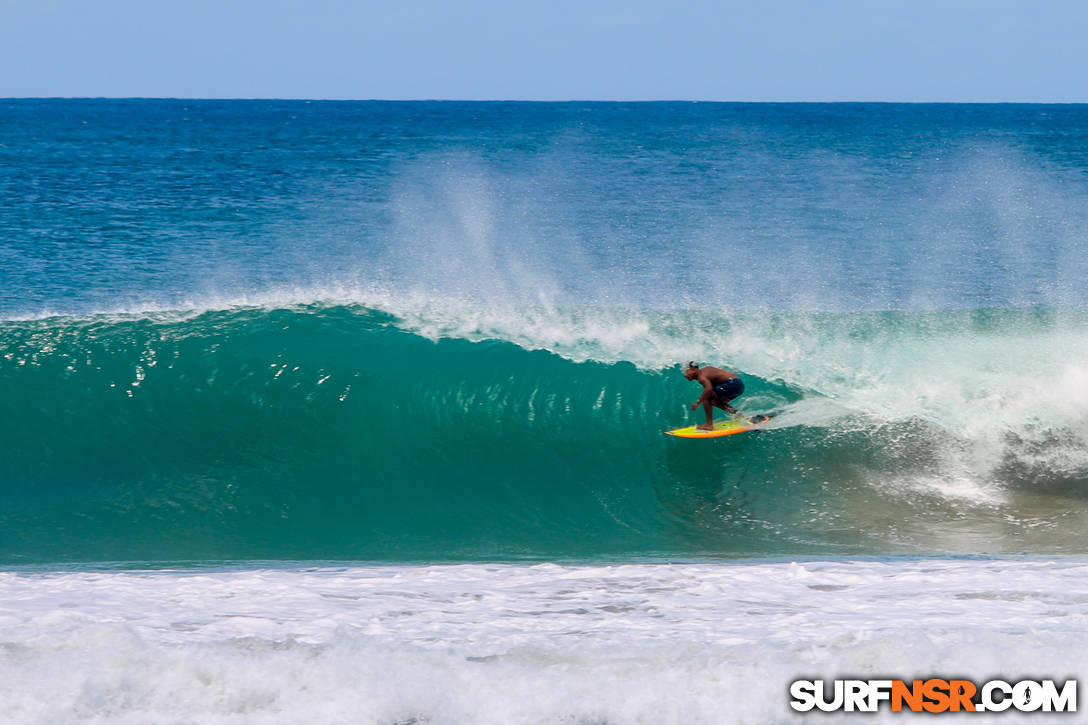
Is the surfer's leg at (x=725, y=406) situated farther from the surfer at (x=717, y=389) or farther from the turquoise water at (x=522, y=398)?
the turquoise water at (x=522, y=398)

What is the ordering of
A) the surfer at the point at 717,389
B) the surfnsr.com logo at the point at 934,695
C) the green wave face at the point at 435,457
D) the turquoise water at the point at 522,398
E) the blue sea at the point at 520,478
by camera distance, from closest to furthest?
the surfnsr.com logo at the point at 934,695 < the blue sea at the point at 520,478 < the green wave face at the point at 435,457 < the turquoise water at the point at 522,398 < the surfer at the point at 717,389

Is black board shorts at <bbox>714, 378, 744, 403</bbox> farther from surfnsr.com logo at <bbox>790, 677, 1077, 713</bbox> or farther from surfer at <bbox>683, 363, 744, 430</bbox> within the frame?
surfnsr.com logo at <bbox>790, 677, 1077, 713</bbox>

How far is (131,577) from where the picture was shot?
6816mm

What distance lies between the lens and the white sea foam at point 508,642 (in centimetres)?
478

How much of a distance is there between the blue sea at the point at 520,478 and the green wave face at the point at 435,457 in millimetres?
45

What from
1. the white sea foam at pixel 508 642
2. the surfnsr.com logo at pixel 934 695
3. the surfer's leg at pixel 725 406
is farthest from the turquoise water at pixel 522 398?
the surfnsr.com logo at pixel 934 695

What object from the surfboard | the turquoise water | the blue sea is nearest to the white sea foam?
the blue sea

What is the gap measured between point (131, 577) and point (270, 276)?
1292cm

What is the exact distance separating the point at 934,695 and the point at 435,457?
237 inches

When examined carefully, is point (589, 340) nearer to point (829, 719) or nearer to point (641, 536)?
point (641, 536)

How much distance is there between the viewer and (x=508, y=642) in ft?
17.7

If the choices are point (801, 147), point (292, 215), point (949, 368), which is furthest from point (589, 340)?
point (801, 147)

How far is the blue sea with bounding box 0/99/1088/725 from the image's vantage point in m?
5.05

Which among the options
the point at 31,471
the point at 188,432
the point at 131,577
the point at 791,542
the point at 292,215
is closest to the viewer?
the point at 131,577
